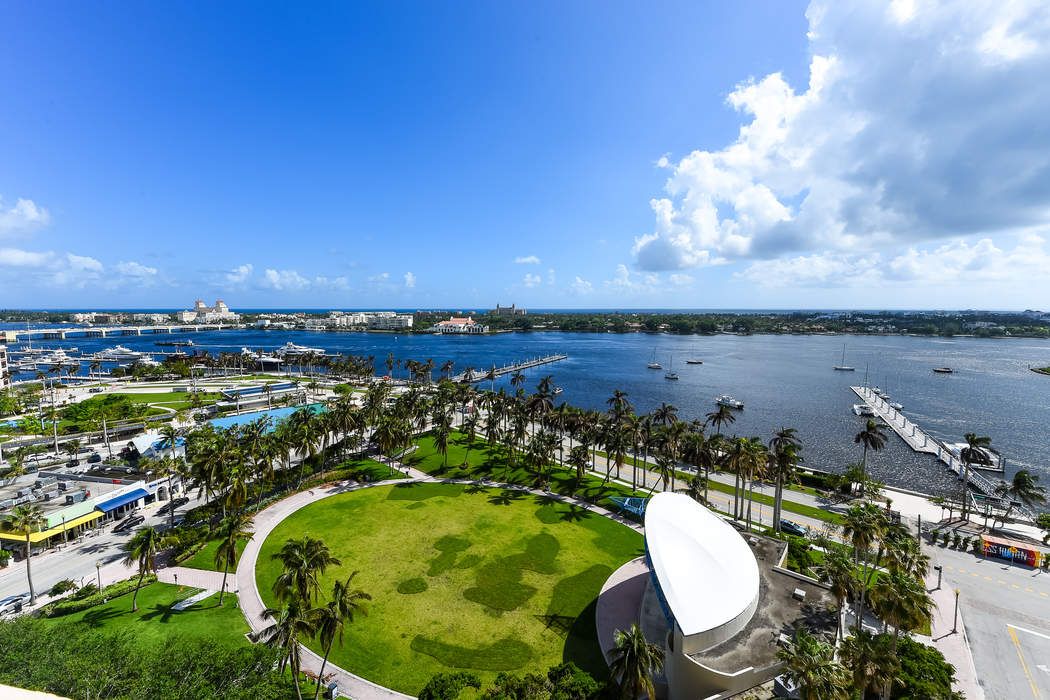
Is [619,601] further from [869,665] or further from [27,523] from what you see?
[27,523]

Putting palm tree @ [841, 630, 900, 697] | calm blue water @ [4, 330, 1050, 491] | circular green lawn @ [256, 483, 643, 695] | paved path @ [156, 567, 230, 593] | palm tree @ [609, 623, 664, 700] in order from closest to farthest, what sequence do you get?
palm tree @ [841, 630, 900, 697] < palm tree @ [609, 623, 664, 700] < circular green lawn @ [256, 483, 643, 695] < paved path @ [156, 567, 230, 593] < calm blue water @ [4, 330, 1050, 491]

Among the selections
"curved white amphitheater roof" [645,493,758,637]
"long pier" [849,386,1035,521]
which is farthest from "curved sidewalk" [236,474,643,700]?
"long pier" [849,386,1035,521]

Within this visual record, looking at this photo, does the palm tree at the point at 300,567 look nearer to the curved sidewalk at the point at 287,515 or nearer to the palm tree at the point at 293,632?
the palm tree at the point at 293,632

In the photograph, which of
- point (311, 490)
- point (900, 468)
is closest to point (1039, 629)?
point (900, 468)

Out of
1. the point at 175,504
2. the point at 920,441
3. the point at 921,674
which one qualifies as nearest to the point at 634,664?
the point at 921,674

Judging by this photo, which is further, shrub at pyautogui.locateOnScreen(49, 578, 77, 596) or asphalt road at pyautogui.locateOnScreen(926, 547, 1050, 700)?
shrub at pyautogui.locateOnScreen(49, 578, 77, 596)

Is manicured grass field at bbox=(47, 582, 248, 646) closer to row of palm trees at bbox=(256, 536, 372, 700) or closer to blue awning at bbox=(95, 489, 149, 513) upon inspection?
row of palm trees at bbox=(256, 536, 372, 700)
